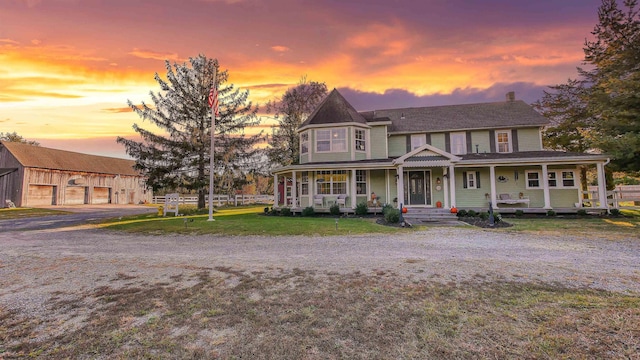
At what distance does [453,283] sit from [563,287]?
1643mm

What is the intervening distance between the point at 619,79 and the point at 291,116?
24.8m

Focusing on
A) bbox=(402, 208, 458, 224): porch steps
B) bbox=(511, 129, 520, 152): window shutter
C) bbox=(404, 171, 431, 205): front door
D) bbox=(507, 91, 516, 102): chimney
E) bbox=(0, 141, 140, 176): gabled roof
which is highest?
bbox=(507, 91, 516, 102): chimney

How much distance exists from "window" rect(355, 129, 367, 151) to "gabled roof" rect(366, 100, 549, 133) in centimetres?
Answer: 166

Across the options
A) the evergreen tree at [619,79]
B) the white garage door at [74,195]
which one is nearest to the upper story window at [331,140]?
the evergreen tree at [619,79]

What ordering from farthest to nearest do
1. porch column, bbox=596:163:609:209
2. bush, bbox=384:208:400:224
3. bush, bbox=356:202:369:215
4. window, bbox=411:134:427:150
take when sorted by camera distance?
window, bbox=411:134:427:150
bush, bbox=356:202:369:215
porch column, bbox=596:163:609:209
bush, bbox=384:208:400:224

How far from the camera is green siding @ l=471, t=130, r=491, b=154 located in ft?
59.4

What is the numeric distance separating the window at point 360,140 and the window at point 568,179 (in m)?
12.0

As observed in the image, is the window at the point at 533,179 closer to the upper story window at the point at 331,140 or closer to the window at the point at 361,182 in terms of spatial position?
the window at the point at 361,182

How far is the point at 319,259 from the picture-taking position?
20.4 feet

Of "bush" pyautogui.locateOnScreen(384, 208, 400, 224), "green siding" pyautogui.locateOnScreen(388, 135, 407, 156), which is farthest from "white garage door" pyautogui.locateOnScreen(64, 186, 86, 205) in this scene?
"bush" pyautogui.locateOnScreen(384, 208, 400, 224)

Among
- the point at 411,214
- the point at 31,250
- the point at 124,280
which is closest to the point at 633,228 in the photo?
the point at 411,214

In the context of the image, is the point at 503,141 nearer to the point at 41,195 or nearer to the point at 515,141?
the point at 515,141

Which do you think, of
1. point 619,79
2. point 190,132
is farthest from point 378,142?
point 190,132

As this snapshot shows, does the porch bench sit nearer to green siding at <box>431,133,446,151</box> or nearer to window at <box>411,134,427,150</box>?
green siding at <box>431,133,446,151</box>
